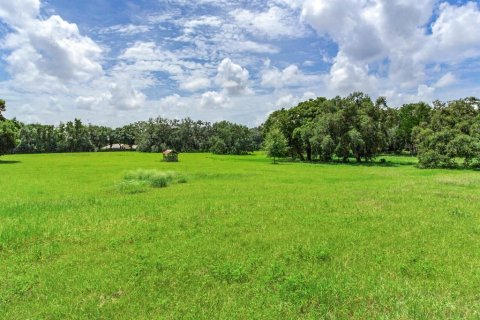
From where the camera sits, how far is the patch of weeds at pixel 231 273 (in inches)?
374

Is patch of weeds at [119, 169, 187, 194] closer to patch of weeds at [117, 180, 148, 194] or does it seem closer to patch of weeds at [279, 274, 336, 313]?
patch of weeds at [117, 180, 148, 194]

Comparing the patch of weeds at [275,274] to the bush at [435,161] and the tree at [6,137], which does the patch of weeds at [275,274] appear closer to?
the bush at [435,161]

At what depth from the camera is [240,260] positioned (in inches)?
430

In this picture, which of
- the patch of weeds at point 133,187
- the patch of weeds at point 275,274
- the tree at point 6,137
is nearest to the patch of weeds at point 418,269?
the patch of weeds at point 275,274

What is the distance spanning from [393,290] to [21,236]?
13.7 metres

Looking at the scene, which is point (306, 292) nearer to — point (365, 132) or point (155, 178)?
point (155, 178)

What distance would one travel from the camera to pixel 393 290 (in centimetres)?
884

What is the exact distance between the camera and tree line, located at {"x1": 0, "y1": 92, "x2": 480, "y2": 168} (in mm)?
53625

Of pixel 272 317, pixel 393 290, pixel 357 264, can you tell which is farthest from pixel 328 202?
pixel 272 317

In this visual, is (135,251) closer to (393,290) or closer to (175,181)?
(393,290)

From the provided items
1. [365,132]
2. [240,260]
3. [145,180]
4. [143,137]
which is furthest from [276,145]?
[143,137]

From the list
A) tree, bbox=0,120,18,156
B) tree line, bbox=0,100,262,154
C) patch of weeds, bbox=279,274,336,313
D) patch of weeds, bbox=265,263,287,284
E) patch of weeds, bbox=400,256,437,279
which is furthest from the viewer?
tree line, bbox=0,100,262,154

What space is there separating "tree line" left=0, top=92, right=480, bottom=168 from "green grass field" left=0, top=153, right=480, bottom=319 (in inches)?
1469

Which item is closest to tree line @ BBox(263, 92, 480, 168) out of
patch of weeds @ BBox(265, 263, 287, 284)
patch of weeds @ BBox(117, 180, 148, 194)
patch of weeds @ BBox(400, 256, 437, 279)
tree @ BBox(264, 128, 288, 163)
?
tree @ BBox(264, 128, 288, 163)
